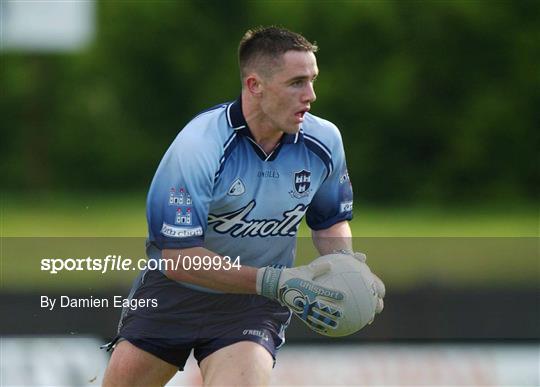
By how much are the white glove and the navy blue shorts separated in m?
0.19

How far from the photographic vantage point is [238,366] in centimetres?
432

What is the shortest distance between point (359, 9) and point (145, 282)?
11199 mm

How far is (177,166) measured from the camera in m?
4.48

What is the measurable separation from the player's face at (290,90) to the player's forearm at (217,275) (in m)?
0.59

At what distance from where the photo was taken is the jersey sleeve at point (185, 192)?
4.44m

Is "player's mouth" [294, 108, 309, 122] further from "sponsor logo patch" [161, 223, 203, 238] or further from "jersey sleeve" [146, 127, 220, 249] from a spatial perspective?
"sponsor logo patch" [161, 223, 203, 238]

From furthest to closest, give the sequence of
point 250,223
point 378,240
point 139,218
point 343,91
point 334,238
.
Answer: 1. point 139,218
2. point 343,91
3. point 378,240
4. point 334,238
5. point 250,223

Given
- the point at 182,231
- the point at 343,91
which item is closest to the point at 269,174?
the point at 182,231

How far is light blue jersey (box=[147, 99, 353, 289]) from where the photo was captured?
4461 millimetres

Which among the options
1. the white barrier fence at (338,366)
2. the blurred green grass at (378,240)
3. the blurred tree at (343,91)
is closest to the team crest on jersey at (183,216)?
the white barrier fence at (338,366)

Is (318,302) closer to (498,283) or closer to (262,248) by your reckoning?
(262,248)

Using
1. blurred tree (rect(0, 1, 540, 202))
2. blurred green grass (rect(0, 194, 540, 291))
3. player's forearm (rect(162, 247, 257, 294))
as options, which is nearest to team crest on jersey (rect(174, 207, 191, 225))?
player's forearm (rect(162, 247, 257, 294))

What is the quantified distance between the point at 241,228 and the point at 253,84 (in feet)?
1.88

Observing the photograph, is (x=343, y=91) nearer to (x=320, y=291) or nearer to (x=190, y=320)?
(x=190, y=320)
